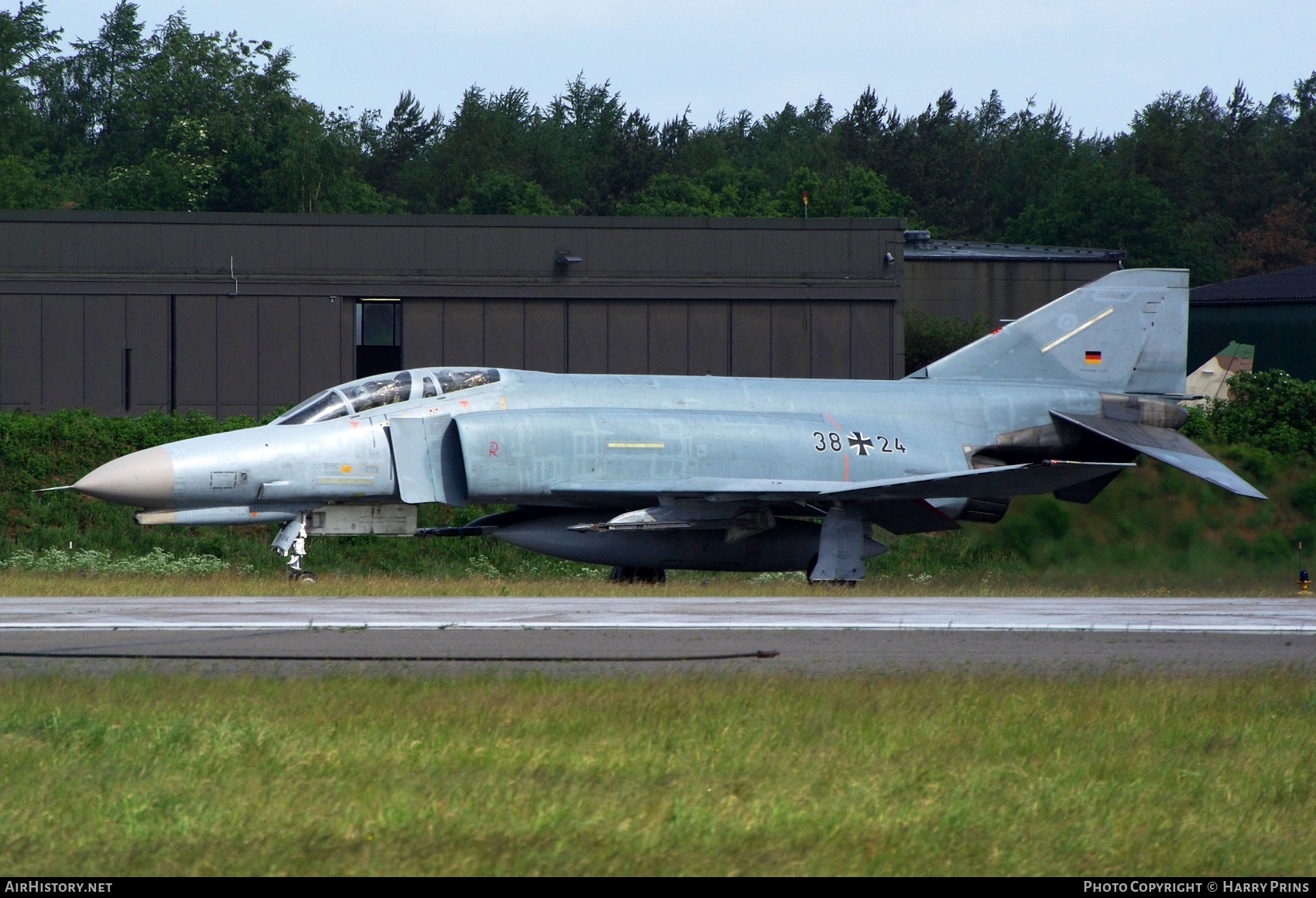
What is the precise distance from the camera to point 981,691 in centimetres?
747

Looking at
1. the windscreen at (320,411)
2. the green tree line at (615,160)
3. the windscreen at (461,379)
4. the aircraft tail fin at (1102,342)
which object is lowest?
the windscreen at (320,411)

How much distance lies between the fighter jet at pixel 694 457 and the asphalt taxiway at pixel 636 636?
2.28 metres

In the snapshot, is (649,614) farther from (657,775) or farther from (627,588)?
(657,775)

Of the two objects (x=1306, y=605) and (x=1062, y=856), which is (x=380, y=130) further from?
(x=1062, y=856)

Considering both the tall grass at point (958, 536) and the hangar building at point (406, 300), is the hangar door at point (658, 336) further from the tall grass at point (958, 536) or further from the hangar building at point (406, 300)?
the tall grass at point (958, 536)

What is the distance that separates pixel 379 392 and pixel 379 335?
11341mm

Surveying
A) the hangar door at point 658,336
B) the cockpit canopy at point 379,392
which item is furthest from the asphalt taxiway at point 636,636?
the hangar door at point 658,336

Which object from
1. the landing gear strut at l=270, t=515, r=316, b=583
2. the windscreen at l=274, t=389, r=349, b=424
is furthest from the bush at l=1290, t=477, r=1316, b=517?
the landing gear strut at l=270, t=515, r=316, b=583

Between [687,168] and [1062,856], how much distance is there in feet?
304

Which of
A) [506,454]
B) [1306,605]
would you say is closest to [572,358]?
[506,454]

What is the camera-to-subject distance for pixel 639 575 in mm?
17234

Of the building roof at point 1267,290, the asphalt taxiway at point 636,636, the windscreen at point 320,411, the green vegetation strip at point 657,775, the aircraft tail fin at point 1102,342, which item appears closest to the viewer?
the green vegetation strip at point 657,775

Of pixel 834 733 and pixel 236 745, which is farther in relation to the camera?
pixel 834 733

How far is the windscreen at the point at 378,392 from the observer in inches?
610
